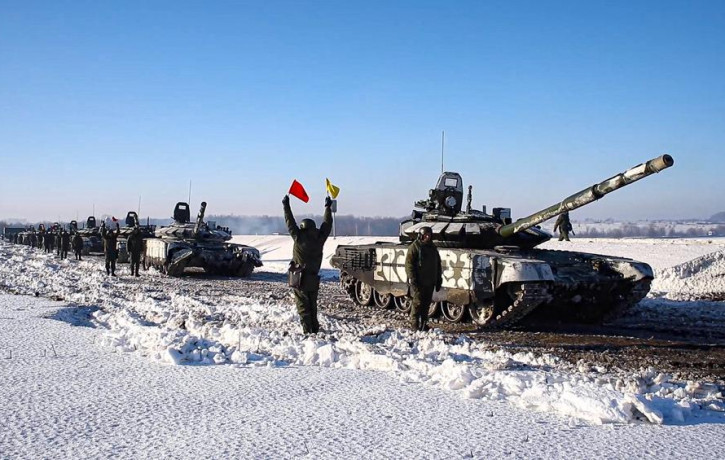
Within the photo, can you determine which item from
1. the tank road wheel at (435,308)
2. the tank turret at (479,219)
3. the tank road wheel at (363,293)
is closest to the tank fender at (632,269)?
the tank turret at (479,219)

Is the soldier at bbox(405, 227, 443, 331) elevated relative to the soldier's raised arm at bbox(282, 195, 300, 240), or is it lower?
lower

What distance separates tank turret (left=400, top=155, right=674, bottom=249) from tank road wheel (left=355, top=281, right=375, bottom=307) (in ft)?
4.61

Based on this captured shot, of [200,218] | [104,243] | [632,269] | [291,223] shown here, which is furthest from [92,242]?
[632,269]

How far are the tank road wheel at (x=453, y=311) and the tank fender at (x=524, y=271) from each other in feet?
4.39

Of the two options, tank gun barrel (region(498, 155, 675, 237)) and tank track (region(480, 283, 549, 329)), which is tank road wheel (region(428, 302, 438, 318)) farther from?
tank gun barrel (region(498, 155, 675, 237))

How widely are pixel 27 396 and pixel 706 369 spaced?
270 inches

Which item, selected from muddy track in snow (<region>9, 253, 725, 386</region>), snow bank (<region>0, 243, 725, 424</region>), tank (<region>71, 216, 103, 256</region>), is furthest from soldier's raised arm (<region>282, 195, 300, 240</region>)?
tank (<region>71, 216, 103, 256</region>)

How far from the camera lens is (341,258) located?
15.7 metres

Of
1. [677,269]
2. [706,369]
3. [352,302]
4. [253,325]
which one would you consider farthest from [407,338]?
[677,269]

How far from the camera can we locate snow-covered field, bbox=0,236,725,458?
13.5 feet

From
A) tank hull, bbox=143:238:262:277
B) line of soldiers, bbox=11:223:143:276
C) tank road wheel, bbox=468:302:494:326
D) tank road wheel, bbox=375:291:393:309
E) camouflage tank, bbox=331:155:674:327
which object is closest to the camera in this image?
camouflage tank, bbox=331:155:674:327

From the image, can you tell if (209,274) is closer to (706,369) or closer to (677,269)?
(677,269)

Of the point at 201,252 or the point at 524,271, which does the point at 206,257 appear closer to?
the point at 201,252

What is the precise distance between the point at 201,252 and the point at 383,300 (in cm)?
970
